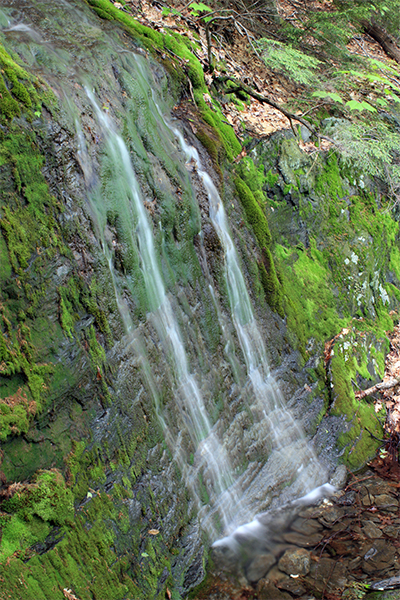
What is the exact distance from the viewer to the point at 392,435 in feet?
21.4

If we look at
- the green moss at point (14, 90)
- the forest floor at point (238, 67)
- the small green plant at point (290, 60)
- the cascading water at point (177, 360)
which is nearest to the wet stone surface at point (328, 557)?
the cascading water at point (177, 360)

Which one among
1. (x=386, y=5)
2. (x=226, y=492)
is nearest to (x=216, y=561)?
(x=226, y=492)

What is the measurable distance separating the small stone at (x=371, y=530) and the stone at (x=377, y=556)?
7cm

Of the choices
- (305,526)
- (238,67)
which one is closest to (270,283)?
(305,526)

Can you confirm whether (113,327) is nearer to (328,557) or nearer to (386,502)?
(328,557)

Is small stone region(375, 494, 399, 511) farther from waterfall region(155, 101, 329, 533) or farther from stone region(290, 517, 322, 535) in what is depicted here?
stone region(290, 517, 322, 535)

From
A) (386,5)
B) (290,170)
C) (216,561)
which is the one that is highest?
(386,5)

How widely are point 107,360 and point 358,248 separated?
5762mm

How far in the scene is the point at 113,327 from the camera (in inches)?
153

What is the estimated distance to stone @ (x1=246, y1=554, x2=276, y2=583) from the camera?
4.20 metres

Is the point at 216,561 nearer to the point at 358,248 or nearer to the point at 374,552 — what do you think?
the point at 374,552

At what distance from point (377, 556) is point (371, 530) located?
39 centimetres

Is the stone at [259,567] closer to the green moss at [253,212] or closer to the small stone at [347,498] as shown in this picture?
the small stone at [347,498]

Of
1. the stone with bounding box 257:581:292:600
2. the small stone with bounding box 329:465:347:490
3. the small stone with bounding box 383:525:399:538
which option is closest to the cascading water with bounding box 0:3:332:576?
the small stone with bounding box 329:465:347:490
